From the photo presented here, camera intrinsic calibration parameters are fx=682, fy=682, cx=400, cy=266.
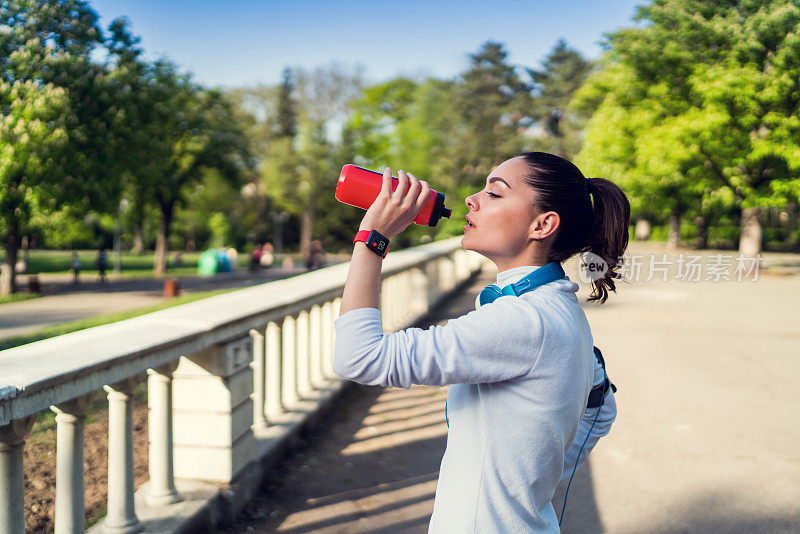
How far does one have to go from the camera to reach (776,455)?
15.7ft

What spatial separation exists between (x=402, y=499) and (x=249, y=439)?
0.98 m

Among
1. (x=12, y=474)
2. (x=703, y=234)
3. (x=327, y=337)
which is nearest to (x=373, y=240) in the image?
(x=12, y=474)

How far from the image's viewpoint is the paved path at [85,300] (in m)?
18.7

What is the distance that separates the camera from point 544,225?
1.59 meters

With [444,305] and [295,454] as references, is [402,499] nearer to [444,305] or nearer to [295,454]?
[295,454]

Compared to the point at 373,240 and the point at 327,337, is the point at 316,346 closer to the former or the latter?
the point at 327,337

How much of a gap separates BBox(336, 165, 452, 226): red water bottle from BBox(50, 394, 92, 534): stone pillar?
56.7 inches

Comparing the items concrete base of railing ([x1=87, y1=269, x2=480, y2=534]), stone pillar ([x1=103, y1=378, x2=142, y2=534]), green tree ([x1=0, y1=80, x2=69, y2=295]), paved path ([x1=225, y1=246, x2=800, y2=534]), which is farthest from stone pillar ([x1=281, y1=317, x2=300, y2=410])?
green tree ([x1=0, y1=80, x2=69, y2=295])

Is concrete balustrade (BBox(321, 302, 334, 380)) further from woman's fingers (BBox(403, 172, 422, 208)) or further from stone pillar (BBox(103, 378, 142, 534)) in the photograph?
woman's fingers (BBox(403, 172, 422, 208))

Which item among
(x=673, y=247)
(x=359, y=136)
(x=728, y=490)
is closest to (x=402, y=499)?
(x=728, y=490)

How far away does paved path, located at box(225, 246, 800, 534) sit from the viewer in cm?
382

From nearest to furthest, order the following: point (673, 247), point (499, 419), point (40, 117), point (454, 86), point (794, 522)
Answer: point (499, 419) → point (794, 522) → point (40, 117) → point (673, 247) → point (454, 86)

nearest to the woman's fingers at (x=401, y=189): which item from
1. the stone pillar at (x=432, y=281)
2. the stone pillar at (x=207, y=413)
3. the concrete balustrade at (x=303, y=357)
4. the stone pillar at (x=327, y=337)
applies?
the stone pillar at (x=207, y=413)

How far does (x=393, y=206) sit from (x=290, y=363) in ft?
12.9
